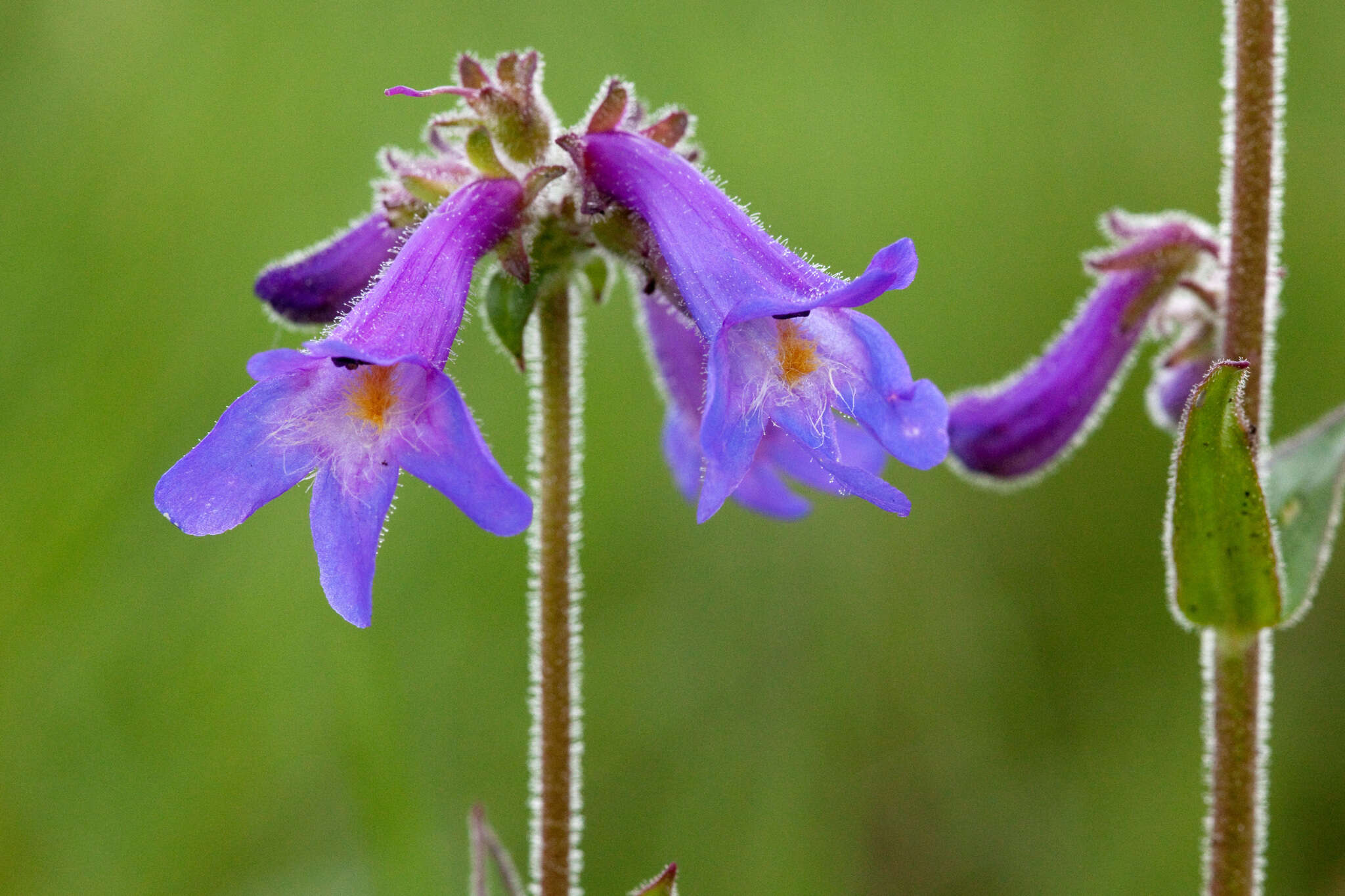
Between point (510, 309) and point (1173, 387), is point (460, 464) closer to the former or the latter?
point (510, 309)

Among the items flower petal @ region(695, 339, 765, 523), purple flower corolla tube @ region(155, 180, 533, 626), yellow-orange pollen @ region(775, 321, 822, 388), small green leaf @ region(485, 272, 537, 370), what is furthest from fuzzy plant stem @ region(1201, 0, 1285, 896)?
purple flower corolla tube @ region(155, 180, 533, 626)

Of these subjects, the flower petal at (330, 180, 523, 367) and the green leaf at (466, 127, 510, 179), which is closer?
the flower petal at (330, 180, 523, 367)

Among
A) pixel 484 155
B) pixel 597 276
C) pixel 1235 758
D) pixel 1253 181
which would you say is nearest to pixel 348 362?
pixel 484 155

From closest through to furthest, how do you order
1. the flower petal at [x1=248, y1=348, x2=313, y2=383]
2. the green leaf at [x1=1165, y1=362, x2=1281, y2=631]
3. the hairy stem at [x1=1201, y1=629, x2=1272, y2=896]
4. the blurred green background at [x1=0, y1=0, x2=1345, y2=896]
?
the flower petal at [x1=248, y1=348, x2=313, y2=383] < the green leaf at [x1=1165, y1=362, x2=1281, y2=631] < the hairy stem at [x1=1201, y1=629, x2=1272, y2=896] < the blurred green background at [x1=0, y1=0, x2=1345, y2=896]

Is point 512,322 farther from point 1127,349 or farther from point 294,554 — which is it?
point 294,554

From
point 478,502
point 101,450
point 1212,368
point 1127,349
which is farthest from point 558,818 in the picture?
point 101,450

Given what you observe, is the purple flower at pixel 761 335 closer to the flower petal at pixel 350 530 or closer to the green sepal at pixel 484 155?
the green sepal at pixel 484 155

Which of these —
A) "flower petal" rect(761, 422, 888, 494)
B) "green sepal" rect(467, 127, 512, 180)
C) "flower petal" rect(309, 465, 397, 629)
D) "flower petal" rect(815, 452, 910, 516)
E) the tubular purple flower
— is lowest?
"flower petal" rect(309, 465, 397, 629)

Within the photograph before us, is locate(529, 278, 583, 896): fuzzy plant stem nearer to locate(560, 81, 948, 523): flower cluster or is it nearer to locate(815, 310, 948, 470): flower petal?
locate(560, 81, 948, 523): flower cluster

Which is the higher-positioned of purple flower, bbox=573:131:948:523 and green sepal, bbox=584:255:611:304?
green sepal, bbox=584:255:611:304
